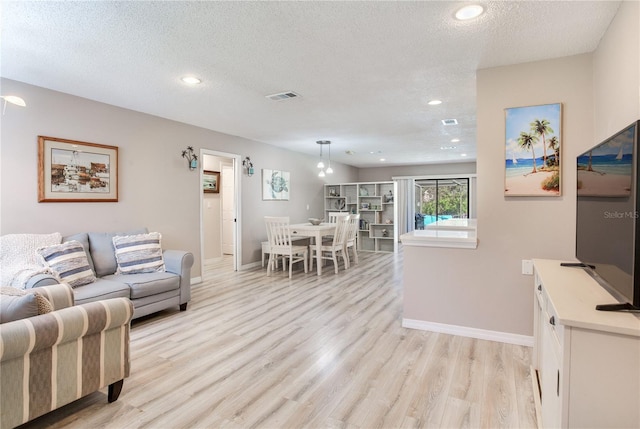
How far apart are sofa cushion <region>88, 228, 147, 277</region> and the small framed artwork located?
3.40 meters

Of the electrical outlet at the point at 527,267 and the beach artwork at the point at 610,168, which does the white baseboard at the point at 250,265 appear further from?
the beach artwork at the point at 610,168

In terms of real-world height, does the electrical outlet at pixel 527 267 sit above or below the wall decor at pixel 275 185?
below

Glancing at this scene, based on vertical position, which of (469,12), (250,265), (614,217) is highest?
(469,12)

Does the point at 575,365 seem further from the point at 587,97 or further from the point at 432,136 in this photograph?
the point at 432,136

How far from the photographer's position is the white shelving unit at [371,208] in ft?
26.3

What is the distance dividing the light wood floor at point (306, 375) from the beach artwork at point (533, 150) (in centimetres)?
130

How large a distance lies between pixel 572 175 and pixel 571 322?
187cm

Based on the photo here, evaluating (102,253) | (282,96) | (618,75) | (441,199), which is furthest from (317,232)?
(441,199)

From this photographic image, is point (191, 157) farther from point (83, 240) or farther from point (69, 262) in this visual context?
point (69, 262)

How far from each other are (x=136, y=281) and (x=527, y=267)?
3.49 meters

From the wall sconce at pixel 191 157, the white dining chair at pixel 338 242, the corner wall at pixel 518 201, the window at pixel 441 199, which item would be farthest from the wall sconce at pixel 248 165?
the window at pixel 441 199

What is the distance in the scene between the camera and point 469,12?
194cm

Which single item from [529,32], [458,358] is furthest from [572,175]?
[458,358]

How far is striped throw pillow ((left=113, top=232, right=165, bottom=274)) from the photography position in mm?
3445
